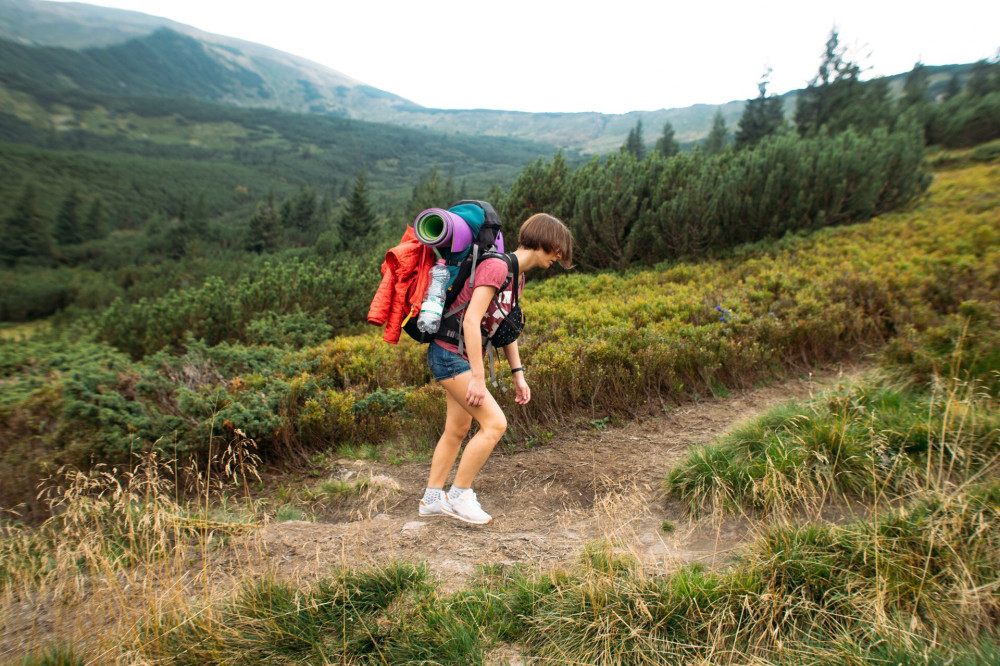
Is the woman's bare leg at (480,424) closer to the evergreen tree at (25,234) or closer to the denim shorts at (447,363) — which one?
the denim shorts at (447,363)

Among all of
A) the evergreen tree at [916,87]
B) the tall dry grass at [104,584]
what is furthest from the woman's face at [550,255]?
the evergreen tree at [916,87]

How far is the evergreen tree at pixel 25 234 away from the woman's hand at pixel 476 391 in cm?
4882

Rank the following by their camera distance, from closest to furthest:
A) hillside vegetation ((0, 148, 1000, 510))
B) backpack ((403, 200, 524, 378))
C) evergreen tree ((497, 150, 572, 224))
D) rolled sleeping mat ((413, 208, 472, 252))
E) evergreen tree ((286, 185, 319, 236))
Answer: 1. rolled sleeping mat ((413, 208, 472, 252))
2. backpack ((403, 200, 524, 378))
3. hillside vegetation ((0, 148, 1000, 510))
4. evergreen tree ((497, 150, 572, 224))
5. evergreen tree ((286, 185, 319, 236))

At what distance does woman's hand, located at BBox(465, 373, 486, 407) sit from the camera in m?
2.72

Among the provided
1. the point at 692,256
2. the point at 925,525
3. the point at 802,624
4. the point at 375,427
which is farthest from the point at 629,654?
the point at 692,256

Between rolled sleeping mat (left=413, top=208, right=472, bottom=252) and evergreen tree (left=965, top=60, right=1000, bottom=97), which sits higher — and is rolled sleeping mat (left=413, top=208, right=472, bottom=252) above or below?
below

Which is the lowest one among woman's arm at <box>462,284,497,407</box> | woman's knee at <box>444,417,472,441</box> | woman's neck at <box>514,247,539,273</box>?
woman's knee at <box>444,417,472,441</box>

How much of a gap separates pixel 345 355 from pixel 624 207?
764 centimetres

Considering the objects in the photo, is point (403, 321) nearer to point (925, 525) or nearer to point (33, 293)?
point (925, 525)

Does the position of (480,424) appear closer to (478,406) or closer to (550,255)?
(478,406)

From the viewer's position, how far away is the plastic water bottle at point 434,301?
2.71 m

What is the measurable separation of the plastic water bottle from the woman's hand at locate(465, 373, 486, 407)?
32 centimetres

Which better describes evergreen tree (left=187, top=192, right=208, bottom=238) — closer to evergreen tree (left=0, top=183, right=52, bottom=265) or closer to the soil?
evergreen tree (left=0, top=183, right=52, bottom=265)

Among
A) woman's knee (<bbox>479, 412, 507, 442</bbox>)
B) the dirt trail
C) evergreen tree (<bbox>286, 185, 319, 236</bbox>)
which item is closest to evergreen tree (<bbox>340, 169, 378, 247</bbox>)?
evergreen tree (<bbox>286, 185, 319, 236</bbox>)
